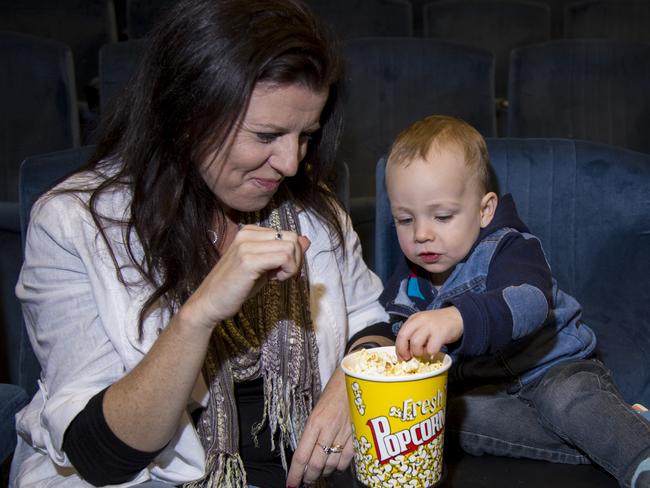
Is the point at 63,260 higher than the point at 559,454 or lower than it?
higher

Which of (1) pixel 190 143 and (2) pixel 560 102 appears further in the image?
(2) pixel 560 102

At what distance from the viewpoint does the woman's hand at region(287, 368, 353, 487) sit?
3.67 feet

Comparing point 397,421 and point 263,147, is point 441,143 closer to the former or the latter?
point 263,147

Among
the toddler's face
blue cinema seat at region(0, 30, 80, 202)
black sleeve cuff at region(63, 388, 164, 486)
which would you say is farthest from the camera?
blue cinema seat at region(0, 30, 80, 202)

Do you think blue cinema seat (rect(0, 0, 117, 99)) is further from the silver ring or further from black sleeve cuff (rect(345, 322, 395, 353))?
the silver ring

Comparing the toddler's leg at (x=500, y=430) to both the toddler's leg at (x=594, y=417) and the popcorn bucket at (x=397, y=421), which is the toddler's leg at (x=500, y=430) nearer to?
the toddler's leg at (x=594, y=417)

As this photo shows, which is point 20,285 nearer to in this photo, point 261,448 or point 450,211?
point 261,448

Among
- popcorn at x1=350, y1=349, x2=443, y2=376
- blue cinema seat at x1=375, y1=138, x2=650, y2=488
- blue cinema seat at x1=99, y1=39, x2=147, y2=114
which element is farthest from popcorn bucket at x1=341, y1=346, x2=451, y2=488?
blue cinema seat at x1=99, y1=39, x2=147, y2=114

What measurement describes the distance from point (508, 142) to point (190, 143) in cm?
69

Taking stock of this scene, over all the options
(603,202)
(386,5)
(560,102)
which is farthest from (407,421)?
(386,5)

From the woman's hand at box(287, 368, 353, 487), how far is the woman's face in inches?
11.4

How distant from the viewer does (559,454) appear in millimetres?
1217

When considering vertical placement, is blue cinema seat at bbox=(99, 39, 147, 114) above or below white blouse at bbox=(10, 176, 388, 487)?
above

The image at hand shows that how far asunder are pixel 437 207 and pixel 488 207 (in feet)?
0.40
